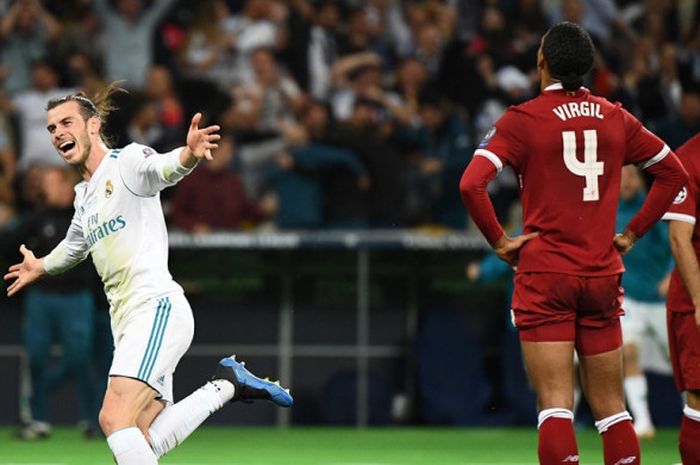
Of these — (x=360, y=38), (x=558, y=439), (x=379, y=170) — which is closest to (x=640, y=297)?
(x=379, y=170)

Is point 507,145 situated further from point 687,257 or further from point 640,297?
point 640,297

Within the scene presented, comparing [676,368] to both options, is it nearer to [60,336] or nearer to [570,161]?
[570,161]

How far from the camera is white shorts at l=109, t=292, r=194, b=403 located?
7289 mm

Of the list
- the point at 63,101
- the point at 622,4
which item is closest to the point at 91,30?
the point at 622,4

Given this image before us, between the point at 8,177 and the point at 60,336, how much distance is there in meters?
2.22

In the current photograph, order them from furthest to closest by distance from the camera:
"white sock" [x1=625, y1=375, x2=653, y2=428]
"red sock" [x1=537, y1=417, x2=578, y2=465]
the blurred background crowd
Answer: the blurred background crowd
"white sock" [x1=625, y1=375, x2=653, y2=428]
"red sock" [x1=537, y1=417, x2=578, y2=465]

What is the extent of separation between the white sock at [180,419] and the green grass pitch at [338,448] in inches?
121

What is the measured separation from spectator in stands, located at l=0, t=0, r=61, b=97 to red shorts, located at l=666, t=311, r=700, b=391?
9.40 metres

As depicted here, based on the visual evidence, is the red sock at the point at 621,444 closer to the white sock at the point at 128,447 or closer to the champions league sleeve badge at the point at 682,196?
the champions league sleeve badge at the point at 682,196

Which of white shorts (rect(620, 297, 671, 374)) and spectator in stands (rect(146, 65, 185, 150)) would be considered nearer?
white shorts (rect(620, 297, 671, 374))

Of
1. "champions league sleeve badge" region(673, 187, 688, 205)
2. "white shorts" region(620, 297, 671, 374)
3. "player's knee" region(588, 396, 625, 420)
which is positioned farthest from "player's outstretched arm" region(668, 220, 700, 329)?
"white shorts" region(620, 297, 671, 374)

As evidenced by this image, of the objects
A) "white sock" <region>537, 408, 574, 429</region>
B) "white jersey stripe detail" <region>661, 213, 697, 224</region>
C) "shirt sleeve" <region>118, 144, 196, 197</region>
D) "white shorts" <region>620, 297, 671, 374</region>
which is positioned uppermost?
"shirt sleeve" <region>118, 144, 196, 197</region>

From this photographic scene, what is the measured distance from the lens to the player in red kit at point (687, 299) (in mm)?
7761

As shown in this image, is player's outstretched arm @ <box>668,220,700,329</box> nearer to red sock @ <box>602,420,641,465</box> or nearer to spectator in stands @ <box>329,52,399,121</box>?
red sock @ <box>602,420,641,465</box>
